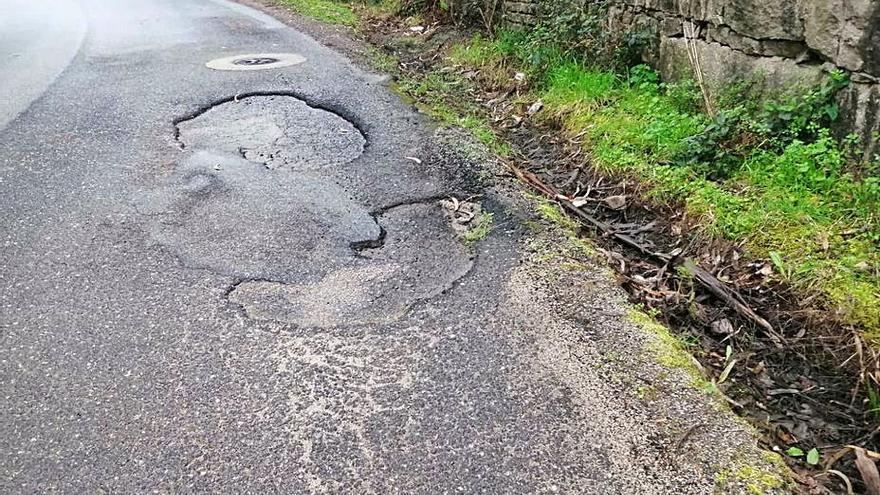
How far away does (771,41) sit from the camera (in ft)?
13.1

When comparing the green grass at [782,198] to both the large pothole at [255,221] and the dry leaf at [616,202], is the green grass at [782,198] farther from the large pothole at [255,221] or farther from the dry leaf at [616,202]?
the large pothole at [255,221]

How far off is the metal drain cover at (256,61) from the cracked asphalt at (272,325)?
63.1 inches

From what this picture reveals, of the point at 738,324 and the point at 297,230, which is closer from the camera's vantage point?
the point at 738,324

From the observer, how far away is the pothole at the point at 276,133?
447 centimetres

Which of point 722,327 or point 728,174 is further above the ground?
point 728,174

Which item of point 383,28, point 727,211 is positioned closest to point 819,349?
point 727,211

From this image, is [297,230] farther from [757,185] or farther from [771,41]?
[771,41]

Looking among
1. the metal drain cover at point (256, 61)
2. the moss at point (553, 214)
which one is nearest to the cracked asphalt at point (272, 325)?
the moss at point (553, 214)

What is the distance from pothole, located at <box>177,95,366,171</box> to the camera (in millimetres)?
4473

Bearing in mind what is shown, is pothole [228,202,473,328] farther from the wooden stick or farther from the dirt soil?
the wooden stick

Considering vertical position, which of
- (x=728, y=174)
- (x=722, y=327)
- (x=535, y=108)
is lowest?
(x=722, y=327)

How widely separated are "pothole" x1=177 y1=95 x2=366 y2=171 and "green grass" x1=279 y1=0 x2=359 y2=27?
14.3 ft

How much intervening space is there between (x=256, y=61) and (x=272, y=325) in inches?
194

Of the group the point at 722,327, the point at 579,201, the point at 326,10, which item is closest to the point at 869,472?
the point at 722,327
